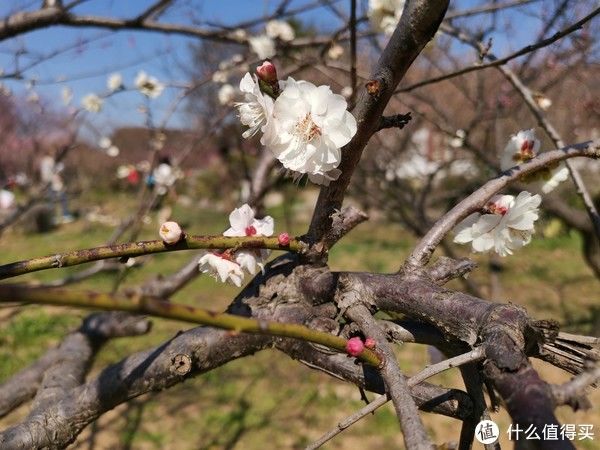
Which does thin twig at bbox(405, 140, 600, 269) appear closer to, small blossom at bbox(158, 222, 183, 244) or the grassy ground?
small blossom at bbox(158, 222, 183, 244)

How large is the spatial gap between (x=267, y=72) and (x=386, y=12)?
95 centimetres

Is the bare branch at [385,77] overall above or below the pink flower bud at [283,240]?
above

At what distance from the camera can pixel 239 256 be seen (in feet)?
3.05

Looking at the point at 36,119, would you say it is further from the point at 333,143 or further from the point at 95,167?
the point at 95,167

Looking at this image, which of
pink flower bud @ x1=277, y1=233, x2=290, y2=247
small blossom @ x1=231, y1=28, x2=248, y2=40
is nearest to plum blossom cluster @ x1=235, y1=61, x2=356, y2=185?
pink flower bud @ x1=277, y1=233, x2=290, y2=247

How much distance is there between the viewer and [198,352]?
39.6 inches

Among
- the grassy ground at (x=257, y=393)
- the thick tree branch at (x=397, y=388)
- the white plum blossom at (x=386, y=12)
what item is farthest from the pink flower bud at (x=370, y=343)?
the grassy ground at (x=257, y=393)

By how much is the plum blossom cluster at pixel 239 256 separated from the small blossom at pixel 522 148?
690 mm

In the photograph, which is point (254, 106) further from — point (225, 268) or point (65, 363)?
point (65, 363)

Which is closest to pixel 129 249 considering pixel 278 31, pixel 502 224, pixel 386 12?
pixel 502 224

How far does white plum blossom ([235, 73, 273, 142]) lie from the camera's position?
0.83m

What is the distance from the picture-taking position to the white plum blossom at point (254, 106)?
2.71ft

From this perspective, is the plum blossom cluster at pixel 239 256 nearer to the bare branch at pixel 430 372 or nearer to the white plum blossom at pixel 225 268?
the white plum blossom at pixel 225 268

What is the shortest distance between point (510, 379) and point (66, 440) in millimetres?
892
